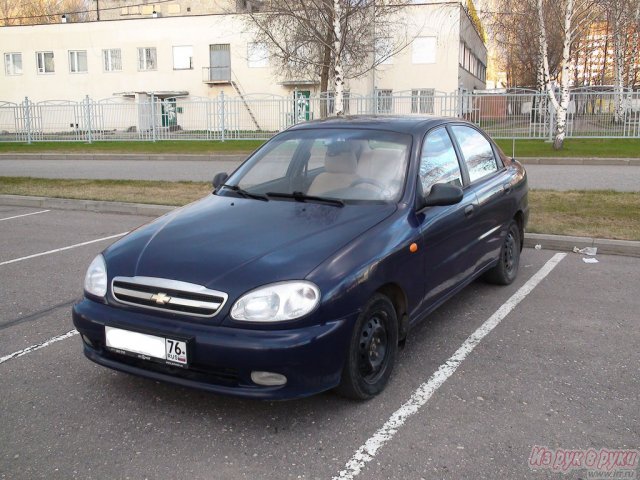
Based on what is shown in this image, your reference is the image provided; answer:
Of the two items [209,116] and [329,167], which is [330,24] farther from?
[329,167]

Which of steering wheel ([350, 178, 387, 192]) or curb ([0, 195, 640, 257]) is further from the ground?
steering wheel ([350, 178, 387, 192])

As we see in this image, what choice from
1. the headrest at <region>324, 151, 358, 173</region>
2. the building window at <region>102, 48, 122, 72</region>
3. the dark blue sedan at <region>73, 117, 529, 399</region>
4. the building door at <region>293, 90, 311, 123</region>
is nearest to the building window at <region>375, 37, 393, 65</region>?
the building door at <region>293, 90, 311, 123</region>

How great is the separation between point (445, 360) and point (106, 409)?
2157mm

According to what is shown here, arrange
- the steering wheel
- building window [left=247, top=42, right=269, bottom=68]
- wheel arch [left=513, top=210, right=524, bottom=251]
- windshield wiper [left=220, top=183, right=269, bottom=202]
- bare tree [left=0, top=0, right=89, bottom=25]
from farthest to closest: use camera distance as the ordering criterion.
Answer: bare tree [left=0, top=0, right=89, bottom=25] → building window [left=247, top=42, right=269, bottom=68] → wheel arch [left=513, top=210, right=524, bottom=251] → windshield wiper [left=220, top=183, right=269, bottom=202] → the steering wheel

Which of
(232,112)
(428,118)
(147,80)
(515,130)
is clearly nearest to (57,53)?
(147,80)

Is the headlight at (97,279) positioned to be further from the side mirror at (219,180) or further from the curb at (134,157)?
the curb at (134,157)

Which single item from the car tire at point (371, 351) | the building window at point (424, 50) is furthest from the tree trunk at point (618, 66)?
the car tire at point (371, 351)

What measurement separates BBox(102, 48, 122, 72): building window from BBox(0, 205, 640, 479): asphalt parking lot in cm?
3995

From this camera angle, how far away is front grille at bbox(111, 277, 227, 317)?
3098 mm

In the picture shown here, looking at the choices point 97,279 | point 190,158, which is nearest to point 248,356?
point 97,279

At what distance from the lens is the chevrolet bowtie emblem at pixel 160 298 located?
10.4ft

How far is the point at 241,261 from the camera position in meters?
3.26

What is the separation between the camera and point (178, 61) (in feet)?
133

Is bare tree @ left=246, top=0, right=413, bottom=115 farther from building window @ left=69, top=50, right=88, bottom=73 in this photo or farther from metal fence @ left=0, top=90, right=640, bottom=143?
building window @ left=69, top=50, right=88, bottom=73
